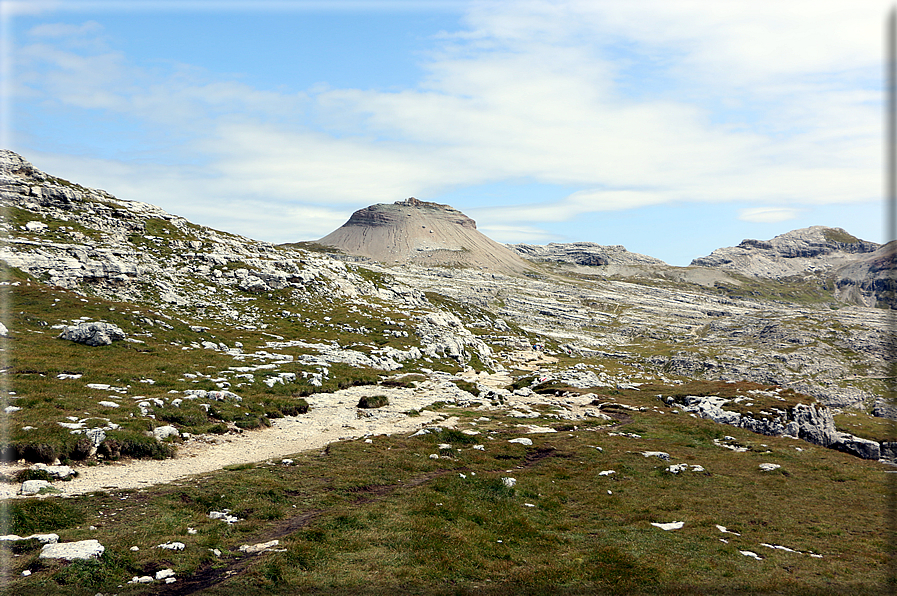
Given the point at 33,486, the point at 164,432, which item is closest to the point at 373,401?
the point at 164,432

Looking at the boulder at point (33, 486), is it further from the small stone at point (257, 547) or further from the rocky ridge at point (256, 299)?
the small stone at point (257, 547)

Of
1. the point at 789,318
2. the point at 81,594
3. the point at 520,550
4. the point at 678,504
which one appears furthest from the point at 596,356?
the point at 81,594

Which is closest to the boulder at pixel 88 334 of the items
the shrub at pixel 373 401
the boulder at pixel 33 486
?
the shrub at pixel 373 401

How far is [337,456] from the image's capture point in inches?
1241

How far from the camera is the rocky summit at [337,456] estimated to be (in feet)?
57.3

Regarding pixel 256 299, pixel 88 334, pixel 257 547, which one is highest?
pixel 256 299

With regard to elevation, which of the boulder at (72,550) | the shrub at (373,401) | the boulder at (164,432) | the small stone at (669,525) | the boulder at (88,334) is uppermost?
the boulder at (88,334)

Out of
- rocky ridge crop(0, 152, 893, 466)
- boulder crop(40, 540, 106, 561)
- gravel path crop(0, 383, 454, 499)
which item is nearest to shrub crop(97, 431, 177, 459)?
gravel path crop(0, 383, 454, 499)

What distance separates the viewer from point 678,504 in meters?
27.8

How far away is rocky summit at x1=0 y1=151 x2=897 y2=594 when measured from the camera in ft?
57.3

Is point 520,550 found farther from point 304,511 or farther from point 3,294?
point 3,294

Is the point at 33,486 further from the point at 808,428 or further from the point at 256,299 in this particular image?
the point at 808,428

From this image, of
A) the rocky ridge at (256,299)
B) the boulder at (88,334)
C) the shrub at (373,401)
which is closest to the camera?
the boulder at (88,334)

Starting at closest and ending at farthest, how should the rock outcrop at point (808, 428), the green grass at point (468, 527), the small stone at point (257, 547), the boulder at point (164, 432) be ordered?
the green grass at point (468, 527) < the small stone at point (257, 547) < the boulder at point (164, 432) < the rock outcrop at point (808, 428)
